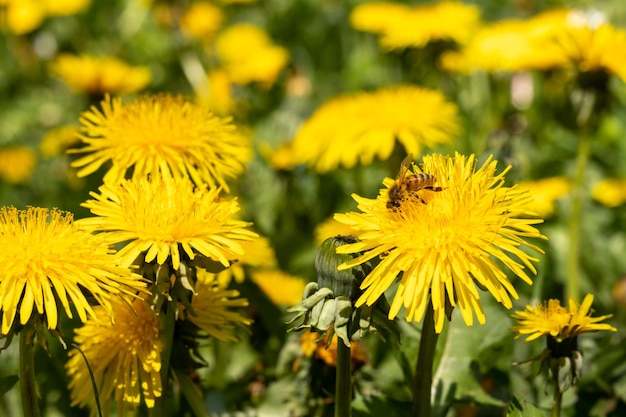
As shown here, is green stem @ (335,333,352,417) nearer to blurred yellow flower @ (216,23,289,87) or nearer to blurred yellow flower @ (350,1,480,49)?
blurred yellow flower @ (350,1,480,49)

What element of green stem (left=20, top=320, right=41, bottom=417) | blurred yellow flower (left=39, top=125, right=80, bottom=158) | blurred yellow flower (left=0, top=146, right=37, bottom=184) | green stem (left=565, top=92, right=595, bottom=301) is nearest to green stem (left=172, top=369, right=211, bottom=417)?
green stem (left=20, top=320, right=41, bottom=417)

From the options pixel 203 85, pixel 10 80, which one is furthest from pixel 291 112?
pixel 10 80

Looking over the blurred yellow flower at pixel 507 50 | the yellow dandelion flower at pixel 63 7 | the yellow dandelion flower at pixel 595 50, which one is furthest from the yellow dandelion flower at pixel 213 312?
the yellow dandelion flower at pixel 63 7

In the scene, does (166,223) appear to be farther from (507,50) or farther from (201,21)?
(201,21)

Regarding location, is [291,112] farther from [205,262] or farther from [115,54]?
[205,262]

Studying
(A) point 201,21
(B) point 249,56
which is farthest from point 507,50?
(A) point 201,21

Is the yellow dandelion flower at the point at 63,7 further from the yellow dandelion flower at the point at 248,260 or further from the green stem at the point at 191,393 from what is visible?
the green stem at the point at 191,393
